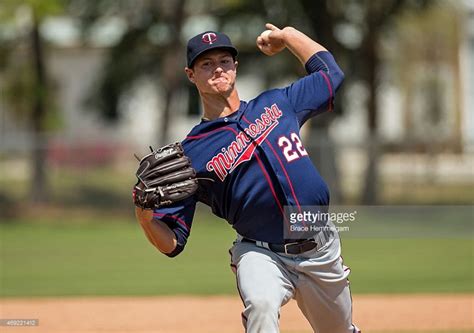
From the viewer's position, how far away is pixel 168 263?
15.0 metres

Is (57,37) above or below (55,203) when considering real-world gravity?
above

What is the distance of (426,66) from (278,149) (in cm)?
3895

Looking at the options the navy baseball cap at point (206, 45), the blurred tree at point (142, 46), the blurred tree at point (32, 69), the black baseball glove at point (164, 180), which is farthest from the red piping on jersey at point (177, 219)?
the blurred tree at point (142, 46)

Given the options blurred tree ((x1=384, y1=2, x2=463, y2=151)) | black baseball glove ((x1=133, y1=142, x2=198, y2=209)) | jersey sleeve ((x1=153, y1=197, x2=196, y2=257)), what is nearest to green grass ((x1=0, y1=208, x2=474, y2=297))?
jersey sleeve ((x1=153, y1=197, x2=196, y2=257))

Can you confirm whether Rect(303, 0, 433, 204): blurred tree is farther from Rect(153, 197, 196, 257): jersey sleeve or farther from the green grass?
Rect(153, 197, 196, 257): jersey sleeve

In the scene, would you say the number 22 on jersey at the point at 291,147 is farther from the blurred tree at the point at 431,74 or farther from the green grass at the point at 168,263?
the blurred tree at the point at 431,74

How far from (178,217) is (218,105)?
637mm

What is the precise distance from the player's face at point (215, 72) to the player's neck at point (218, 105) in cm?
6

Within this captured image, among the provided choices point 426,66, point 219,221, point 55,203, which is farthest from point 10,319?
point 426,66

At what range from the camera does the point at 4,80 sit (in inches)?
1080

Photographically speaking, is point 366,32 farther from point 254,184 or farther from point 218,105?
point 254,184

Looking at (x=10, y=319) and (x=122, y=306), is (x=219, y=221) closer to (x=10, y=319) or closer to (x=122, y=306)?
(x=122, y=306)

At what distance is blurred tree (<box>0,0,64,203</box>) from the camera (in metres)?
22.9

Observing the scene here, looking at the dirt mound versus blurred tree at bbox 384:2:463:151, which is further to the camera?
blurred tree at bbox 384:2:463:151
